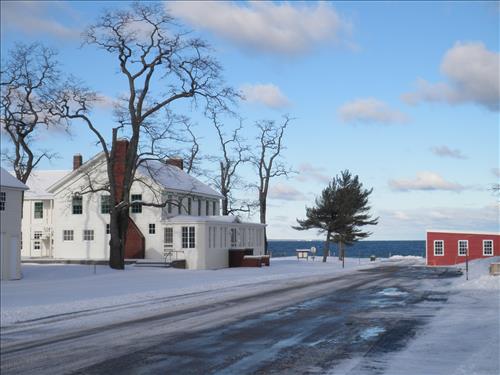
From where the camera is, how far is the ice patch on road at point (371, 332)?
1410cm

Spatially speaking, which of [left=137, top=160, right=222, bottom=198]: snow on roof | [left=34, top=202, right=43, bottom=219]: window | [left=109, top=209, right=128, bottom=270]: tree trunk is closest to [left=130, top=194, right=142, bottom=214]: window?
[left=137, top=160, right=222, bottom=198]: snow on roof

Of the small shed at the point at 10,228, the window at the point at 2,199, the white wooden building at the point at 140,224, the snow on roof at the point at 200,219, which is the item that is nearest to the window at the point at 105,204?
the white wooden building at the point at 140,224

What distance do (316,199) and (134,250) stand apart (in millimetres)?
25388

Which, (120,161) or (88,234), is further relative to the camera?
(88,234)

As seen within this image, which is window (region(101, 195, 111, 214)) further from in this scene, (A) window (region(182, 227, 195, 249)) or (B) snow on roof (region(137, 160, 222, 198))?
(A) window (region(182, 227, 195, 249))

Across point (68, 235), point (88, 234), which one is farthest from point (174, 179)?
point (68, 235)

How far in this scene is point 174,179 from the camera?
178 ft

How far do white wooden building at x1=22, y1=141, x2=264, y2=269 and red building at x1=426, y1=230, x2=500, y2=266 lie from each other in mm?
16579

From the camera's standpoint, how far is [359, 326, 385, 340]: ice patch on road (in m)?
14.1

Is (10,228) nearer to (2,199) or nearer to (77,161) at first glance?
(2,199)

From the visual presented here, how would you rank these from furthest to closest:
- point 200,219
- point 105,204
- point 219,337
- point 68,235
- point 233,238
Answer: point 68,235
point 233,238
point 105,204
point 200,219
point 219,337

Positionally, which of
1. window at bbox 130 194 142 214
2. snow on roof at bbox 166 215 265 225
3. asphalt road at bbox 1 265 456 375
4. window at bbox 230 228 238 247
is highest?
window at bbox 130 194 142 214

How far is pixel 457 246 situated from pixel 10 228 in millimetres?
42374

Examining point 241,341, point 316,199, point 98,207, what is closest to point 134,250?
point 98,207
